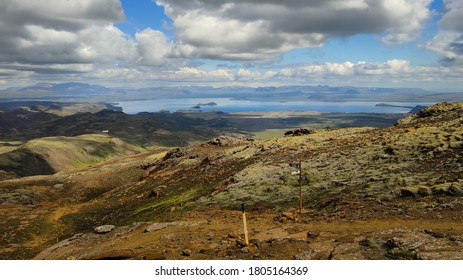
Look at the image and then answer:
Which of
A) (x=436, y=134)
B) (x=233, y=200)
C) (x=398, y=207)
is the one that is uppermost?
(x=436, y=134)

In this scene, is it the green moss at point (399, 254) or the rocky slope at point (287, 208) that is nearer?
the green moss at point (399, 254)

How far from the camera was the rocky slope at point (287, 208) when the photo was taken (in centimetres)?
1928

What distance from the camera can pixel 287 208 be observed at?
30.4 metres

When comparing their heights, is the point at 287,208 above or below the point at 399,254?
below

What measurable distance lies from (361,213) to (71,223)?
131 ft

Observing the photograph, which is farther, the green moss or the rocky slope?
the rocky slope

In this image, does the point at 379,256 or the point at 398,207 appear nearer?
the point at 379,256

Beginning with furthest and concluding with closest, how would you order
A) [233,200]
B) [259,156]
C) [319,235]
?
[259,156] < [233,200] < [319,235]

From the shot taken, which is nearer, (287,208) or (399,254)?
(399,254)

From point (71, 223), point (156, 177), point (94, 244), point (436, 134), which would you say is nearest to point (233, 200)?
point (94, 244)

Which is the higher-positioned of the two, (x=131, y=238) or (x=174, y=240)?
(x=174, y=240)

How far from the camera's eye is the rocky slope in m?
19.3

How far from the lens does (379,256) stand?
16.9 meters

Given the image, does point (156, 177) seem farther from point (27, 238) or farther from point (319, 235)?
point (319, 235)
